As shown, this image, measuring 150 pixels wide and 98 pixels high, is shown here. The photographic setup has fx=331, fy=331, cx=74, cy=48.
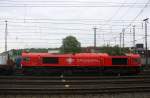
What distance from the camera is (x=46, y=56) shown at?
1213 inches

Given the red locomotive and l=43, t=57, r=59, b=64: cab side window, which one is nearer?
the red locomotive

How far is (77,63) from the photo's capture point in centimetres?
3100

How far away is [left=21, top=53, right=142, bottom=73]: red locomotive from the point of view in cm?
3045

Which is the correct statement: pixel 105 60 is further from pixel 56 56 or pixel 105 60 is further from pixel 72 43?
pixel 72 43

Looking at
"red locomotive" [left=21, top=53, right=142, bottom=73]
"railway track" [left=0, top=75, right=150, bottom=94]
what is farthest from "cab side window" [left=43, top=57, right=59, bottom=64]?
"railway track" [left=0, top=75, right=150, bottom=94]

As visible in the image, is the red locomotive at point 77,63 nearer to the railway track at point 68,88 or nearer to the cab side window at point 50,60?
the cab side window at point 50,60

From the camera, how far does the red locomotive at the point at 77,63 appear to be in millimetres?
30453

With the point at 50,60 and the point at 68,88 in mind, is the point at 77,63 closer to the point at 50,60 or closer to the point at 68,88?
the point at 50,60

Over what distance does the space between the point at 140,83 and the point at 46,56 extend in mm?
13696

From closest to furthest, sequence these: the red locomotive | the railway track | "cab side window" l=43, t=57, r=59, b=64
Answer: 1. the railway track
2. the red locomotive
3. "cab side window" l=43, t=57, r=59, b=64

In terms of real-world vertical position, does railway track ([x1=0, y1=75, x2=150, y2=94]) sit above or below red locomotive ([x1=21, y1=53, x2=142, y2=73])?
below

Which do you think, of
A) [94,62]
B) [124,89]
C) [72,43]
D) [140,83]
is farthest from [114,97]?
[72,43]

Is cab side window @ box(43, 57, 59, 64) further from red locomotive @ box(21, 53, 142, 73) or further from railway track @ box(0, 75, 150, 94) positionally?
railway track @ box(0, 75, 150, 94)

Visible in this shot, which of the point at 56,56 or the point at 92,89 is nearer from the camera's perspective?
the point at 92,89
